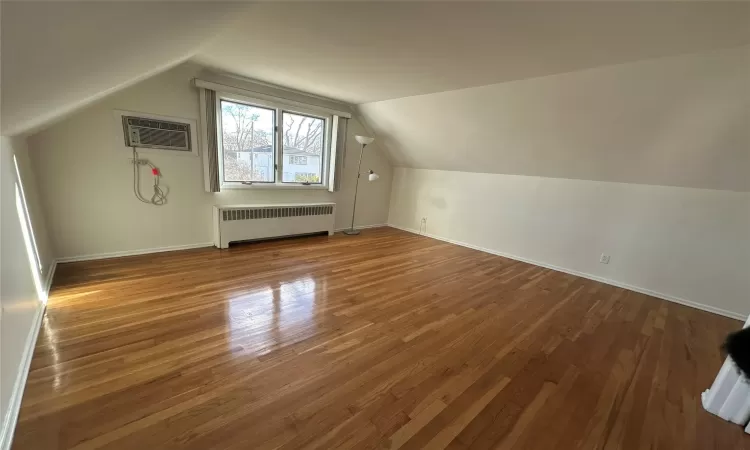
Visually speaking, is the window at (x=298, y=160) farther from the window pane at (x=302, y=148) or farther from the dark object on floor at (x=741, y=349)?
the dark object on floor at (x=741, y=349)


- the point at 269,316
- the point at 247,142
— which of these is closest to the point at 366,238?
the point at 247,142

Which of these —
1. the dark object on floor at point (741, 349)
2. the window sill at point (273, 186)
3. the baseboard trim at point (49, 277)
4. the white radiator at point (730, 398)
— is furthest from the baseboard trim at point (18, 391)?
the white radiator at point (730, 398)

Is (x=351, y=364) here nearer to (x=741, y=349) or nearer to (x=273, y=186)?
(x=741, y=349)

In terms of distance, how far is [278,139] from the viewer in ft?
13.8

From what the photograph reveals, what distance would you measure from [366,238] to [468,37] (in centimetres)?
345

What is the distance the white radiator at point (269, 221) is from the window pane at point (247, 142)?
0.51m

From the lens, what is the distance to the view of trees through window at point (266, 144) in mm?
3838

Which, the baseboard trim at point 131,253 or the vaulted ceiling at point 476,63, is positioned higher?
the vaulted ceiling at point 476,63

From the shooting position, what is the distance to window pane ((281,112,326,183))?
14.4 feet

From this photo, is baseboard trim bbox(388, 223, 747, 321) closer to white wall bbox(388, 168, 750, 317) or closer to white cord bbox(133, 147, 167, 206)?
white wall bbox(388, 168, 750, 317)

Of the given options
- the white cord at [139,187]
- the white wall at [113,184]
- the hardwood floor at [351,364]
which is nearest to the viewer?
the hardwood floor at [351,364]

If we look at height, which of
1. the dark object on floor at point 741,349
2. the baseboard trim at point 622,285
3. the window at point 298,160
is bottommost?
the baseboard trim at point 622,285

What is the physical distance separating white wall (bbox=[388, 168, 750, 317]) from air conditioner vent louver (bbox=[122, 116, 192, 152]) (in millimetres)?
3951

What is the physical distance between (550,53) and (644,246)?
9.06 ft
